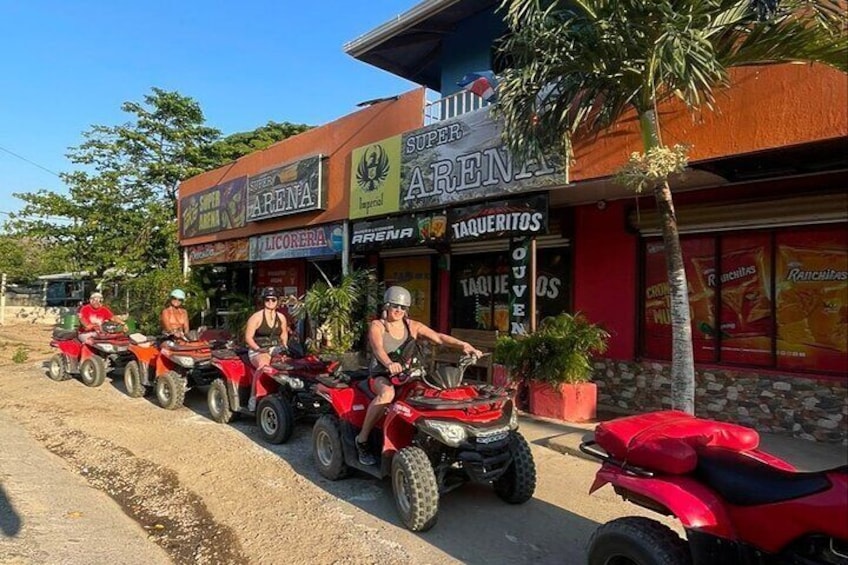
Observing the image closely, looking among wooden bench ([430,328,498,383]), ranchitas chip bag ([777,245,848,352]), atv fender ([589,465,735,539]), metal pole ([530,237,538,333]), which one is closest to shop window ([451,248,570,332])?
wooden bench ([430,328,498,383])

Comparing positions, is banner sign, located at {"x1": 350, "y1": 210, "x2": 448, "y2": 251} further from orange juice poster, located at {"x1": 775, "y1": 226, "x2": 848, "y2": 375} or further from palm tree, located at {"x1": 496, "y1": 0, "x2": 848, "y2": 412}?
orange juice poster, located at {"x1": 775, "y1": 226, "x2": 848, "y2": 375}

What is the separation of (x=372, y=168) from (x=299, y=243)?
334 cm

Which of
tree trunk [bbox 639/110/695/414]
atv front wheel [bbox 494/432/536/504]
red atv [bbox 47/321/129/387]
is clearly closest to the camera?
atv front wheel [bbox 494/432/536/504]

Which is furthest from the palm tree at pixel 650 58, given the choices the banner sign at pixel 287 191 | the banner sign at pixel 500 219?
the banner sign at pixel 287 191

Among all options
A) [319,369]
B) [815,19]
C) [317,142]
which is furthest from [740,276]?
[317,142]

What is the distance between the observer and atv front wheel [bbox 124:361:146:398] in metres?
10.8

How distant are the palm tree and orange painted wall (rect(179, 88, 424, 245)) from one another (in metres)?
4.92

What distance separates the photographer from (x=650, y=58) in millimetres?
5742

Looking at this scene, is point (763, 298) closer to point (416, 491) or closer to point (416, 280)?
point (416, 491)

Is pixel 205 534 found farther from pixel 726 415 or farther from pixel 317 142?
pixel 317 142

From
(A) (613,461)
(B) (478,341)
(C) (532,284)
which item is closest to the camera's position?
(A) (613,461)

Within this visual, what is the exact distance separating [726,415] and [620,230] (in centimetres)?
308

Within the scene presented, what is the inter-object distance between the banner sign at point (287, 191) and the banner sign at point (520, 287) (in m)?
5.65

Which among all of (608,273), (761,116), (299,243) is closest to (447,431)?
(761,116)
